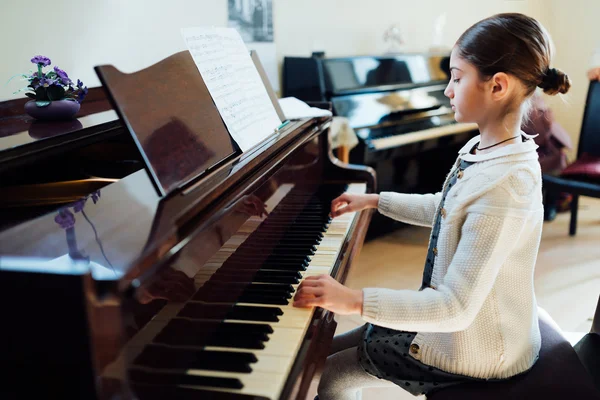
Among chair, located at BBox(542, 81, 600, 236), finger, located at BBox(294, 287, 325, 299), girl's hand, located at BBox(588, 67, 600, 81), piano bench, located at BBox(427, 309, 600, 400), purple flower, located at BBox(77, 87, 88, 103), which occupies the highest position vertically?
purple flower, located at BBox(77, 87, 88, 103)

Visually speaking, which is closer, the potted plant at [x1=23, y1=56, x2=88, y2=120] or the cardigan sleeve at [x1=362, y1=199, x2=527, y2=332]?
the cardigan sleeve at [x1=362, y1=199, x2=527, y2=332]

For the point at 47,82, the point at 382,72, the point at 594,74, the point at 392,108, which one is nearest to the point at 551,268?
the point at 594,74

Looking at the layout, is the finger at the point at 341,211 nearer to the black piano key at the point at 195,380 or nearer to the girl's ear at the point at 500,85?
the girl's ear at the point at 500,85

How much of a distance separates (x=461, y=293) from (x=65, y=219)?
30.7 inches

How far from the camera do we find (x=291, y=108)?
210cm

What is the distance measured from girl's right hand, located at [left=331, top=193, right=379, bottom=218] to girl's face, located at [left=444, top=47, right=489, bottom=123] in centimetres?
48

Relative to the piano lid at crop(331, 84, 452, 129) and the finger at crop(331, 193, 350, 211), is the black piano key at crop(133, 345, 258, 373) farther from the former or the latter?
the piano lid at crop(331, 84, 452, 129)

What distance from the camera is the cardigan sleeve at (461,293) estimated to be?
1.12 metres

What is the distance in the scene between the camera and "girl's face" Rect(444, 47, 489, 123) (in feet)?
4.07

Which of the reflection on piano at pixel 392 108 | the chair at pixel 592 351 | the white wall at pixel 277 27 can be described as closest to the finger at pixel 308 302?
the chair at pixel 592 351

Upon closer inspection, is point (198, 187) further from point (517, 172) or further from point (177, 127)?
point (517, 172)

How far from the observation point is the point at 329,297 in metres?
1.10

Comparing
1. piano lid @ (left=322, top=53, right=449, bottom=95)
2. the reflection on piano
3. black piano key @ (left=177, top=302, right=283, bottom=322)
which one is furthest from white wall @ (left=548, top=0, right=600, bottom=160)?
black piano key @ (left=177, top=302, right=283, bottom=322)

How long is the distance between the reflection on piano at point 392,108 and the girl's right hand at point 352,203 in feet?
5.15
